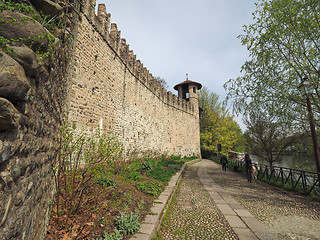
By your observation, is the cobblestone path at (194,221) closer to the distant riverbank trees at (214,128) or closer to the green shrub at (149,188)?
the green shrub at (149,188)

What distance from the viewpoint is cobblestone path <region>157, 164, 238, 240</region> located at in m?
3.30

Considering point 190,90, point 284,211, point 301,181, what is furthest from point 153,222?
point 190,90

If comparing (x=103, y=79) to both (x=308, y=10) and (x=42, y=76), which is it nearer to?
(x=42, y=76)

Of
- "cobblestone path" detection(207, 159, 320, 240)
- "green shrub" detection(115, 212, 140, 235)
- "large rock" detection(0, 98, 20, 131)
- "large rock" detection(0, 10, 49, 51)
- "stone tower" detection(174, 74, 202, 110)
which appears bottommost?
"cobblestone path" detection(207, 159, 320, 240)

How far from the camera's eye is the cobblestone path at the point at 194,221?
330cm

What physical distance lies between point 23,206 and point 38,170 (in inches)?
23.2

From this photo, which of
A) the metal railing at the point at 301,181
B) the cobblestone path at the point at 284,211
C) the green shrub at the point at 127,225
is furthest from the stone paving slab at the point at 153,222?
the metal railing at the point at 301,181

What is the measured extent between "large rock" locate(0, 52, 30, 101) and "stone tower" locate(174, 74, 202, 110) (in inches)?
935

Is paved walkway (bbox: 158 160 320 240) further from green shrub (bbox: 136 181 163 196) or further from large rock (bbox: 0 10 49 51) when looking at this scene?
large rock (bbox: 0 10 49 51)

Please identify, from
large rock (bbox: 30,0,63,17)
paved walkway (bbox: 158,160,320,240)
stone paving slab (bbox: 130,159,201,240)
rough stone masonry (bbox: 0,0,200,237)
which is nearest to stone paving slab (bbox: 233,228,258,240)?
paved walkway (bbox: 158,160,320,240)

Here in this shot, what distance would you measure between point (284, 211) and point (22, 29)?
21.4ft

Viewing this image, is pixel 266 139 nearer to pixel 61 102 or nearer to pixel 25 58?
pixel 61 102

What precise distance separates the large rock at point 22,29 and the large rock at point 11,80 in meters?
0.47

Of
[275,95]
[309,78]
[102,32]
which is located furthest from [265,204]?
[102,32]
